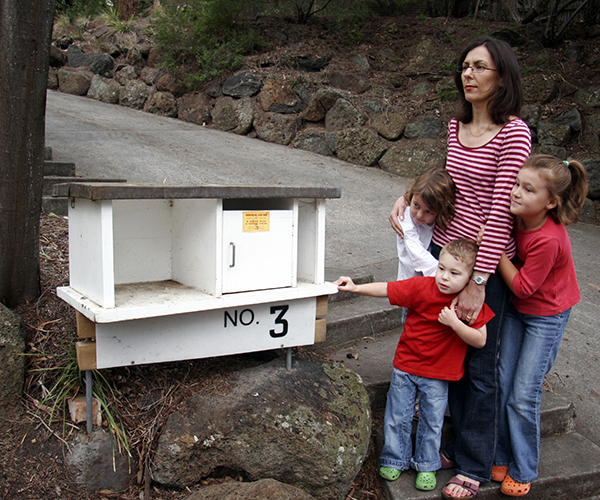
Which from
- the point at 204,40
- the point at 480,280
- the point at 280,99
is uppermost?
the point at 204,40

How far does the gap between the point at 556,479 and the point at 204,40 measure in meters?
8.34

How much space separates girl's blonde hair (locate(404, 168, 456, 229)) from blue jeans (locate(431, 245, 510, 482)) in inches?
7.4

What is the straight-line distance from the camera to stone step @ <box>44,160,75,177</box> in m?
4.99

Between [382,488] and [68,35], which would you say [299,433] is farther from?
[68,35]

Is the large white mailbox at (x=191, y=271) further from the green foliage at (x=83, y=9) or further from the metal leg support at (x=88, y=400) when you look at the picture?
the green foliage at (x=83, y=9)

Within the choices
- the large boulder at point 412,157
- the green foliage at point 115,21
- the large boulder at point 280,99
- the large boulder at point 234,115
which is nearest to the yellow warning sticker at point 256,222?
the large boulder at point 412,157

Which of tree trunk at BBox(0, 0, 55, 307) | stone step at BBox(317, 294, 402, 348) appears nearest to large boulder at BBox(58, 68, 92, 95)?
tree trunk at BBox(0, 0, 55, 307)

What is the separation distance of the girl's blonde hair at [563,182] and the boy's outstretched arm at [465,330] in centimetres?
58

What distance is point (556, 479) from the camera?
8.24 ft

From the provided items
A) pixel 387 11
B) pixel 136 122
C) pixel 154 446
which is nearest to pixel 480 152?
pixel 154 446

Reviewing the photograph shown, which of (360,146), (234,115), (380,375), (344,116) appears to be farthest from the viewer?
(234,115)

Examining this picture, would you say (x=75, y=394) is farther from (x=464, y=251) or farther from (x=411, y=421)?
(x=464, y=251)

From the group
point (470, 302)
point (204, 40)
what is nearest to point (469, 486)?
point (470, 302)

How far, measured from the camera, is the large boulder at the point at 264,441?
2.31 metres
